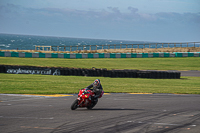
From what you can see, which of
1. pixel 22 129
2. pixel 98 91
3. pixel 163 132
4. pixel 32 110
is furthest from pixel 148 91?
pixel 22 129

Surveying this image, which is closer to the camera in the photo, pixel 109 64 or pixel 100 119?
pixel 100 119

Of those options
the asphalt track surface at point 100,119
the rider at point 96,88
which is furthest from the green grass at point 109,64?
the rider at point 96,88

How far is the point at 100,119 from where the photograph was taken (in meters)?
9.47

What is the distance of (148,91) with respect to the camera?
18.7m

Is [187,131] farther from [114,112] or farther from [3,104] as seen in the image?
[3,104]

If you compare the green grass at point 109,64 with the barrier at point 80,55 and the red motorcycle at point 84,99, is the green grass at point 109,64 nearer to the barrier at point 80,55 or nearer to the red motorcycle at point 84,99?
the barrier at point 80,55

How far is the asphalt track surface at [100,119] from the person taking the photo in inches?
317

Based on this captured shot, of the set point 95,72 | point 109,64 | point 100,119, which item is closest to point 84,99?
point 100,119

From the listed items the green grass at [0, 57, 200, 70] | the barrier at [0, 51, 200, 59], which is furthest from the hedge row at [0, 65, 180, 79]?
the barrier at [0, 51, 200, 59]

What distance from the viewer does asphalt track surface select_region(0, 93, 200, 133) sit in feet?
26.4

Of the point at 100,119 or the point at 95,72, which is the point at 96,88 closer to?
the point at 100,119

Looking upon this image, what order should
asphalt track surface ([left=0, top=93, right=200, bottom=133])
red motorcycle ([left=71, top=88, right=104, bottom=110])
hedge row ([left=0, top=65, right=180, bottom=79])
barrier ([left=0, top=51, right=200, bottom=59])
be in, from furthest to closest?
1. barrier ([left=0, top=51, right=200, bottom=59])
2. hedge row ([left=0, top=65, right=180, bottom=79])
3. red motorcycle ([left=71, top=88, right=104, bottom=110])
4. asphalt track surface ([left=0, top=93, right=200, bottom=133])

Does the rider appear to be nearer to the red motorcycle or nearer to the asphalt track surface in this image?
the red motorcycle

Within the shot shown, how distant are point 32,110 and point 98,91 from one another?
8.55 feet
